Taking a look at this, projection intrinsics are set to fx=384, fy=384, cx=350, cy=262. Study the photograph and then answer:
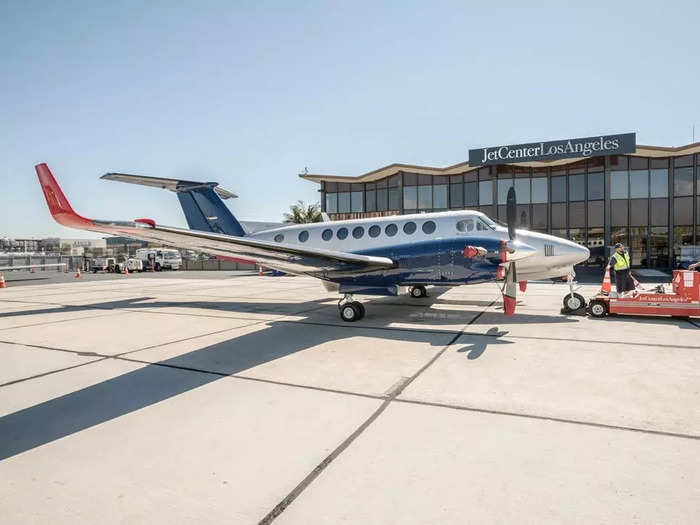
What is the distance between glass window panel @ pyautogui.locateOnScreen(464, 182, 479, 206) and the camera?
108 feet

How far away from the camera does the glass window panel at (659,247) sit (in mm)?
28750

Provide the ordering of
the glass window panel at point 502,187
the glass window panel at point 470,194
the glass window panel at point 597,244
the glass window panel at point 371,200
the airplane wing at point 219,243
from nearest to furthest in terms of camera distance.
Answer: the airplane wing at point 219,243, the glass window panel at point 597,244, the glass window panel at point 502,187, the glass window panel at point 470,194, the glass window panel at point 371,200

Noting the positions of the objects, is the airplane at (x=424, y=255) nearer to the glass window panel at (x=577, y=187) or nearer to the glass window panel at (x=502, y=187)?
the glass window panel at (x=502, y=187)

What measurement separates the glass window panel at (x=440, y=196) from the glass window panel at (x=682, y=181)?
54.5 ft

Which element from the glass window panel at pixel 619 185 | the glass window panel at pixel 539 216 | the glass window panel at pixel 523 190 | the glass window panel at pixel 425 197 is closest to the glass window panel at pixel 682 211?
the glass window panel at pixel 619 185

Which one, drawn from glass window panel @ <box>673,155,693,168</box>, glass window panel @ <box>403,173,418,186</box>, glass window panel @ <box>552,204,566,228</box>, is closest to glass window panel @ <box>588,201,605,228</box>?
glass window panel @ <box>552,204,566,228</box>

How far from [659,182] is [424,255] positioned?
28.9 metres

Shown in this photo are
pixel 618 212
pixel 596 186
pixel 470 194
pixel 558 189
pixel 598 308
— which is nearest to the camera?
pixel 598 308

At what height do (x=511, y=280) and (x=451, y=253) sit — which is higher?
(x=451, y=253)

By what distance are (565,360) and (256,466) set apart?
5.21m

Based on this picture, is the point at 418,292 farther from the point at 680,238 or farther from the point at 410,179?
the point at 680,238

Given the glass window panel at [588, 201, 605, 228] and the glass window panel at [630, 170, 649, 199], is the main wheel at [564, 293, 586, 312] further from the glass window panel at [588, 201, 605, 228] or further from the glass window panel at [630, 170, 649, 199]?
the glass window panel at [630, 170, 649, 199]

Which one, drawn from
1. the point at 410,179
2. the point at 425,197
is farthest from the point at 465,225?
the point at 410,179

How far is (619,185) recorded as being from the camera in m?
29.1
